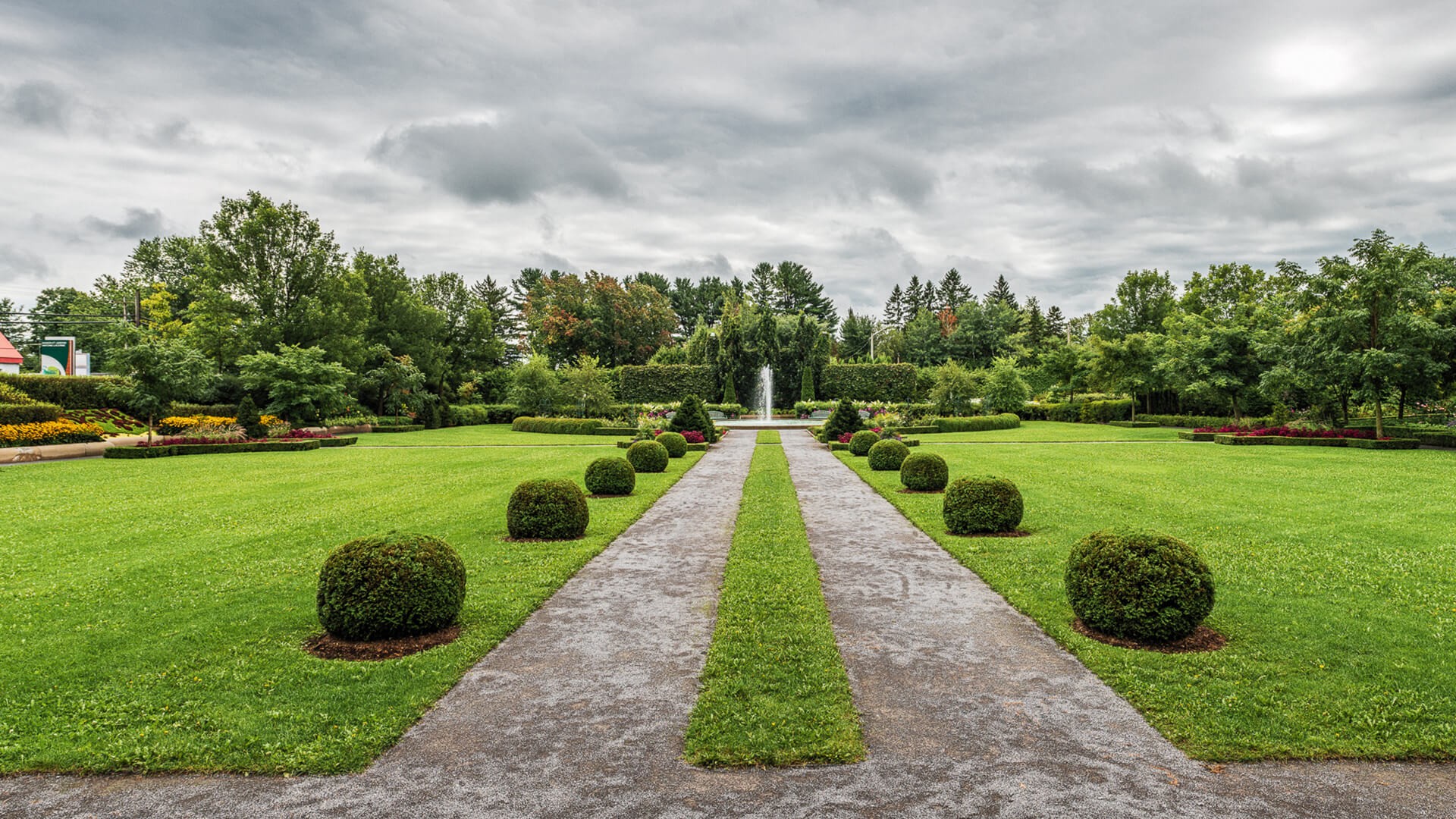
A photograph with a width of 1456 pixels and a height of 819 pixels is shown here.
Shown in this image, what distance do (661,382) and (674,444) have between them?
95.5ft

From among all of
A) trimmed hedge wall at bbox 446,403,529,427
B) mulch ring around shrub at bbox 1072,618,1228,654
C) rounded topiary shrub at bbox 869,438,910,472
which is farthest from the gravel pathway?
trimmed hedge wall at bbox 446,403,529,427

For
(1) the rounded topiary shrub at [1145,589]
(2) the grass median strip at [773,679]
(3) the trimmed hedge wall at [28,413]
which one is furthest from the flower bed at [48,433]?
(1) the rounded topiary shrub at [1145,589]

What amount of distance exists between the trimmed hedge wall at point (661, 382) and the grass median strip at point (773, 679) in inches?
1631

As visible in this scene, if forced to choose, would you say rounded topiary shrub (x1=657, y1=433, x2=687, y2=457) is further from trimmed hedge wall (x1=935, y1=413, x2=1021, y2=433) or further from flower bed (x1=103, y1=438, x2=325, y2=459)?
trimmed hedge wall (x1=935, y1=413, x2=1021, y2=433)

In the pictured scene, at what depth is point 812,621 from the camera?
6.35 metres

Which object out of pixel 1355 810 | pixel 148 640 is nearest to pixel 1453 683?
pixel 1355 810

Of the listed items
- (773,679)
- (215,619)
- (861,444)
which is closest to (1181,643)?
(773,679)

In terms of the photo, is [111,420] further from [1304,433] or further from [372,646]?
[1304,433]

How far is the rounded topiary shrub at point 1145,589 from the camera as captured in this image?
5559mm

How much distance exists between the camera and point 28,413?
25078 millimetres

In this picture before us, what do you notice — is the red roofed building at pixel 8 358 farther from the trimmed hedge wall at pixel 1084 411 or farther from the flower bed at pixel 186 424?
the trimmed hedge wall at pixel 1084 411

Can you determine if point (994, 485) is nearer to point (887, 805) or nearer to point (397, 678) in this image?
point (887, 805)

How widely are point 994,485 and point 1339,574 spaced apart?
3.84 metres

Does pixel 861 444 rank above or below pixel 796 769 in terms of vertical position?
above
